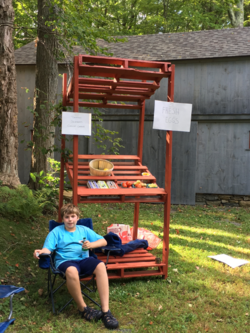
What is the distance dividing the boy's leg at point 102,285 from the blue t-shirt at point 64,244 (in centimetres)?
34

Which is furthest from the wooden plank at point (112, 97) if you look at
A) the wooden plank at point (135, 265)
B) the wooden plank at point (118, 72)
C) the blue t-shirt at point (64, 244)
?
the wooden plank at point (135, 265)

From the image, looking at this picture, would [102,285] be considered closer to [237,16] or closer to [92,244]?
[92,244]

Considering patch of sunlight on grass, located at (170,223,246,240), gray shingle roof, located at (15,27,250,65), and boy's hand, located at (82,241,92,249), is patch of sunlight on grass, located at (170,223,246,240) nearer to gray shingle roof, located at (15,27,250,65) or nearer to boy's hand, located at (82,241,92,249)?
boy's hand, located at (82,241,92,249)

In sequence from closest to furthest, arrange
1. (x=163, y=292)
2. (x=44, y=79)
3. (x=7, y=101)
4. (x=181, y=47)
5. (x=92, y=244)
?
(x=92, y=244), (x=163, y=292), (x=7, y=101), (x=44, y=79), (x=181, y=47)

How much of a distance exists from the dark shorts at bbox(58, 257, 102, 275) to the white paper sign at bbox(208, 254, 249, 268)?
2.45m

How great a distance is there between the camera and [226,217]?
28.6ft

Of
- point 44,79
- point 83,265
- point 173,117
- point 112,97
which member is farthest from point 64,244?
point 44,79

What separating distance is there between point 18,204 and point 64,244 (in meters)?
2.25

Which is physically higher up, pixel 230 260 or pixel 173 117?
pixel 173 117

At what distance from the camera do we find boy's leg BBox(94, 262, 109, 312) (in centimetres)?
322

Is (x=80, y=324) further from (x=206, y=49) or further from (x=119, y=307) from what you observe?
(x=206, y=49)

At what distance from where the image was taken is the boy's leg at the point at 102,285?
3221 mm

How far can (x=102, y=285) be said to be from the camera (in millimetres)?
3303

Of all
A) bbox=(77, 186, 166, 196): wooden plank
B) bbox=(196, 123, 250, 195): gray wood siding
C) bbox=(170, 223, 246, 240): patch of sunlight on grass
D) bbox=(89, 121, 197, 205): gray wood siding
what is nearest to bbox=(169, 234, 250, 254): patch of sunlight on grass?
bbox=(170, 223, 246, 240): patch of sunlight on grass
